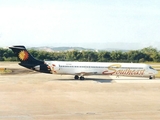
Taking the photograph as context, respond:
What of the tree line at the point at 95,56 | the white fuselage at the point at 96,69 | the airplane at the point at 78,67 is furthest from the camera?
the tree line at the point at 95,56

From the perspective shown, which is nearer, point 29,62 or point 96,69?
point 29,62

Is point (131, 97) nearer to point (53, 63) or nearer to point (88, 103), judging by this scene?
point (88, 103)

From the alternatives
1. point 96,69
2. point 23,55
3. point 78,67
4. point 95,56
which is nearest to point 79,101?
point 78,67

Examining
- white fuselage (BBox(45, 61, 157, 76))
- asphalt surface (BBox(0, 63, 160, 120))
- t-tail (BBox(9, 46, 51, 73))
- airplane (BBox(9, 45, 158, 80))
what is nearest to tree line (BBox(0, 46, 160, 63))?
white fuselage (BBox(45, 61, 157, 76))

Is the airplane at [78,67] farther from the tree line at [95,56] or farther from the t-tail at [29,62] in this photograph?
the tree line at [95,56]

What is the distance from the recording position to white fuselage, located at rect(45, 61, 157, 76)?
48941 mm

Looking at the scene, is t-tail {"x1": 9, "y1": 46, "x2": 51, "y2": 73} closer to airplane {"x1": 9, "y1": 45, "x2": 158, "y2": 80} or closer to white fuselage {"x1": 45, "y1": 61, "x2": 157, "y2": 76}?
airplane {"x1": 9, "y1": 45, "x2": 158, "y2": 80}

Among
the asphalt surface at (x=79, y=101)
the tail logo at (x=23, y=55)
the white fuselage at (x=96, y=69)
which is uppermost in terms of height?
the tail logo at (x=23, y=55)

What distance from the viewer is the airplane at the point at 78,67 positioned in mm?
48281

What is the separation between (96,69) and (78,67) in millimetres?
2815

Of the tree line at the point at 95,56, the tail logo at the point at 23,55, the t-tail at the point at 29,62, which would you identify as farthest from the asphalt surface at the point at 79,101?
the tree line at the point at 95,56

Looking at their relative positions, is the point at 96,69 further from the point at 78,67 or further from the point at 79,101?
the point at 79,101

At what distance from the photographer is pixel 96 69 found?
163 ft

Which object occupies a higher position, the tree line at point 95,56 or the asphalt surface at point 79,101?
the tree line at point 95,56
